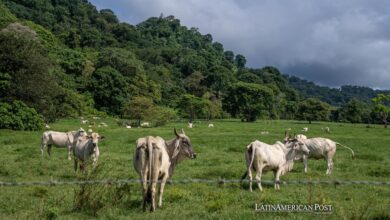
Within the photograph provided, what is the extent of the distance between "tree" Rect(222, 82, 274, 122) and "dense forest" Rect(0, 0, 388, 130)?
0.21m

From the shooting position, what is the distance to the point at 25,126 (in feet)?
128

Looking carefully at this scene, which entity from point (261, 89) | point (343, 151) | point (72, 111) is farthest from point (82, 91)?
point (343, 151)

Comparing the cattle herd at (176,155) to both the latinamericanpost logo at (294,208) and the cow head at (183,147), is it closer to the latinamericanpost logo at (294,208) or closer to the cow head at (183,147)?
the cow head at (183,147)

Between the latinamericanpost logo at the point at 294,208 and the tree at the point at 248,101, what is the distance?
80.4 meters

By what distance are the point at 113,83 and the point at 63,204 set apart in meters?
75.6

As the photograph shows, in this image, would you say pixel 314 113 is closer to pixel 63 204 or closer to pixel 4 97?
pixel 4 97

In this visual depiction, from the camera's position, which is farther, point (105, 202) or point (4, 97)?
point (4, 97)

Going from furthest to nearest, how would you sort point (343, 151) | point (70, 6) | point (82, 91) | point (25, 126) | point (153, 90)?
1. point (70, 6)
2. point (153, 90)
3. point (82, 91)
4. point (25, 126)
5. point (343, 151)

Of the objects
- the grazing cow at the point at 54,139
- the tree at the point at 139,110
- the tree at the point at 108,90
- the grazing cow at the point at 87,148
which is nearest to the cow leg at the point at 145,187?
the grazing cow at the point at 87,148

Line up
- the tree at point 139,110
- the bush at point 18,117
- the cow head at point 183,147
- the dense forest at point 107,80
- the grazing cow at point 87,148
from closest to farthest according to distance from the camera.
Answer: the cow head at point 183,147
the grazing cow at point 87,148
the bush at point 18,117
the dense forest at point 107,80
the tree at point 139,110

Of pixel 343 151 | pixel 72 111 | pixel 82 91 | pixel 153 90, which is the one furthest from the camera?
pixel 153 90

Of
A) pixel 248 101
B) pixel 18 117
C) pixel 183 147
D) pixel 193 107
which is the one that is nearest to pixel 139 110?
pixel 193 107

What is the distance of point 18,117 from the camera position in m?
38.5

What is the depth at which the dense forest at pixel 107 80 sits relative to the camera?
4250 centimetres
